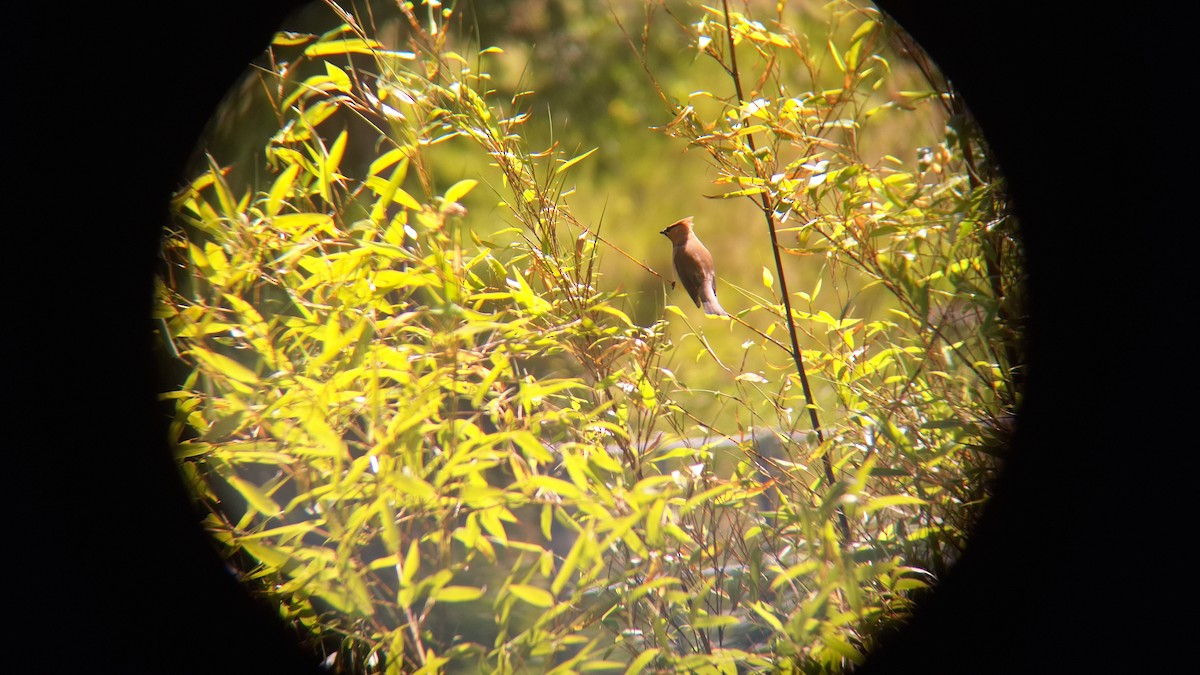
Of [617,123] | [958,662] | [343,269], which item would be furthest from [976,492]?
[617,123]

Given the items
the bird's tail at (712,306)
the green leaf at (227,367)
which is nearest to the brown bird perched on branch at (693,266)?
the bird's tail at (712,306)

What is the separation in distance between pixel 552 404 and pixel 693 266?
323mm

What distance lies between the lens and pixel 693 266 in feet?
4.09

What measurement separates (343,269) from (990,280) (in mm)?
838

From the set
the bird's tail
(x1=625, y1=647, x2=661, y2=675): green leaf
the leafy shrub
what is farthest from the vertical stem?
(x1=625, y1=647, x2=661, y2=675): green leaf

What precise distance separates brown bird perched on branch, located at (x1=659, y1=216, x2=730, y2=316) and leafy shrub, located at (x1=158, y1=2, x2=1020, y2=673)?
10 cm

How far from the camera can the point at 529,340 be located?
1053 mm

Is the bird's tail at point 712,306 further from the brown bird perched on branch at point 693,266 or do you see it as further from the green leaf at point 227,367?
the green leaf at point 227,367

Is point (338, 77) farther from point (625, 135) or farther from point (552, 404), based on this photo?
point (625, 135)

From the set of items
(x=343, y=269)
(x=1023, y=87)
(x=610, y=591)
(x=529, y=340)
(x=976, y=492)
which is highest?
(x=1023, y=87)

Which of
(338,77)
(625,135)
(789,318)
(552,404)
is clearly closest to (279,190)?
(338,77)

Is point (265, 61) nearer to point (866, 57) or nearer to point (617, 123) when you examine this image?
point (866, 57)

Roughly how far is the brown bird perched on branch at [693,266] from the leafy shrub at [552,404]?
3.9 inches

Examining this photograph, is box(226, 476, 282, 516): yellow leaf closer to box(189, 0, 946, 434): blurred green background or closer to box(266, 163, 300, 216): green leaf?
box(266, 163, 300, 216): green leaf
